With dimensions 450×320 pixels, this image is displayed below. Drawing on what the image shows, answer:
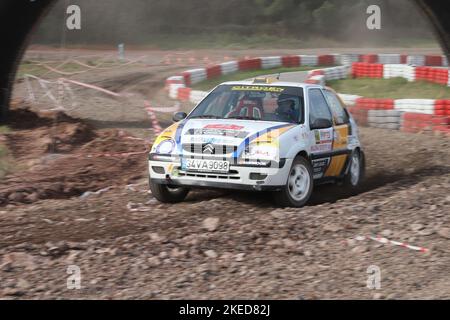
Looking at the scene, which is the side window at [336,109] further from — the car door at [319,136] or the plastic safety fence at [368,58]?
the plastic safety fence at [368,58]

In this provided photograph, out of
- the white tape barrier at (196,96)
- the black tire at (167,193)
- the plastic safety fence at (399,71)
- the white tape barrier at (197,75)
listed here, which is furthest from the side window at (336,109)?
the plastic safety fence at (399,71)

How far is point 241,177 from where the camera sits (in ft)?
28.8

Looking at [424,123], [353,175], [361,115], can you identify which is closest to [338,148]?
[353,175]

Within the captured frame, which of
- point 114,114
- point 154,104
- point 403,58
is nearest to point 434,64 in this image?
point 403,58

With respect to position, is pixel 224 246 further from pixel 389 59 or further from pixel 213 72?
pixel 389 59

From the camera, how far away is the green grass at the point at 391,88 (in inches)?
875

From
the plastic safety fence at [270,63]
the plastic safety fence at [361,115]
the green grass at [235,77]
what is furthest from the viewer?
the plastic safety fence at [270,63]

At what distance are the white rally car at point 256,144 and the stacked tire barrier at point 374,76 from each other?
5669 millimetres

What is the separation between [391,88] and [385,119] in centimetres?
774

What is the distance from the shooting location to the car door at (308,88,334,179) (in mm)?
9672

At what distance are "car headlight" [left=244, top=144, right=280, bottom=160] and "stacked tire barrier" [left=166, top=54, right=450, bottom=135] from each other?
725 cm

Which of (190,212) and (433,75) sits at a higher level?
(433,75)
